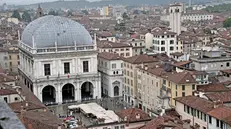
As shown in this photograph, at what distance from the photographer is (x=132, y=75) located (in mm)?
61750

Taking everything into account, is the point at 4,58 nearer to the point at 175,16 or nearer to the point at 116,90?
the point at 116,90

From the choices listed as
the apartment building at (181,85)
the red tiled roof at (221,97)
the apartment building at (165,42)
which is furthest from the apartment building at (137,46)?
the red tiled roof at (221,97)

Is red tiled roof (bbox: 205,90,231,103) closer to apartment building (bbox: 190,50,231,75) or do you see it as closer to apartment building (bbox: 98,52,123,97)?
apartment building (bbox: 190,50,231,75)

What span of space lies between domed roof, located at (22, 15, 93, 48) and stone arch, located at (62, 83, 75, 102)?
7.20 metres

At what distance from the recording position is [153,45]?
92812 mm

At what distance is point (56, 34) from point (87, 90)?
11.5 meters

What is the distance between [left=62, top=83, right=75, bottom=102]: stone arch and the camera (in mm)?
68900

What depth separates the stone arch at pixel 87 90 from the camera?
69938mm

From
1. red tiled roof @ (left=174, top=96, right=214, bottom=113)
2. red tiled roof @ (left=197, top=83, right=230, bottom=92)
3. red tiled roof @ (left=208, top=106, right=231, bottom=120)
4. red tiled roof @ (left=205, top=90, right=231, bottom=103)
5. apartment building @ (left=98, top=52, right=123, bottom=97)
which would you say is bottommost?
apartment building @ (left=98, top=52, right=123, bottom=97)

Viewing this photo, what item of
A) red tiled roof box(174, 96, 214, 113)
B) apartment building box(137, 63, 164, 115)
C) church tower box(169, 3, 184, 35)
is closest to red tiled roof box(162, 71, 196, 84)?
apartment building box(137, 63, 164, 115)

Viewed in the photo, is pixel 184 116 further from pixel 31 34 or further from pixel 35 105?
pixel 31 34

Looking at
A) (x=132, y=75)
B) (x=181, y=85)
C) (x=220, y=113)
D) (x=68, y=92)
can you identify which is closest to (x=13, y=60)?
(x=68, y=92)

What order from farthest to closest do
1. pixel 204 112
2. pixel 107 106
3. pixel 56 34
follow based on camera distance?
pixel 56 34, pixel 107 106, pixel 204 112

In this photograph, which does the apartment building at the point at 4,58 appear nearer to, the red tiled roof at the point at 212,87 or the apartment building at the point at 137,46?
the apartment building at the point at 137,46
